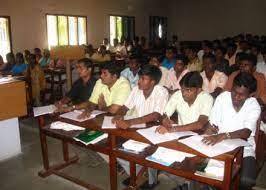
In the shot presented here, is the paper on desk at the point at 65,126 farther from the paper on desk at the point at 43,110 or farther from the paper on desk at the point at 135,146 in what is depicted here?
the paper on desk at the point at 135,146

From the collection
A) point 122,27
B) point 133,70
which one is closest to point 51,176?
point 133,70

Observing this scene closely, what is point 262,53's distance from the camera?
5.87m

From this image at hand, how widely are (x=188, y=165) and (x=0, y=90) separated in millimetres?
2204

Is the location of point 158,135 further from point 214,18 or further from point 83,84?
point 214,18

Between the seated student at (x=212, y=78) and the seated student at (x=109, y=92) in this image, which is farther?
the seated student at (x=212, y=78)

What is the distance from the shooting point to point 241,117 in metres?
2.19

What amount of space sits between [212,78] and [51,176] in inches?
96.2

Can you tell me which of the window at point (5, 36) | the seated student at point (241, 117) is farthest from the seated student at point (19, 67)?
the seated student at point (241, 117)

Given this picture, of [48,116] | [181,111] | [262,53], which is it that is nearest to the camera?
[181,111]

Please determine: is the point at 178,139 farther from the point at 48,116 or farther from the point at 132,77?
the point at 132,77

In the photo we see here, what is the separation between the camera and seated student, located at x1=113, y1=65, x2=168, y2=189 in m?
2.59

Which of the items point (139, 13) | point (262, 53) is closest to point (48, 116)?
point (262, 53)

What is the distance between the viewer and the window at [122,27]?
1121 centimetres

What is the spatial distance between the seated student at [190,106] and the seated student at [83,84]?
3.61ft
